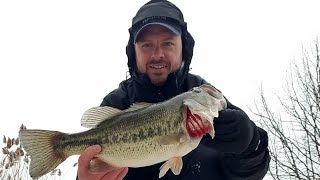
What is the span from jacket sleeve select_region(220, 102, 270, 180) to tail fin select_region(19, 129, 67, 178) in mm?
1376

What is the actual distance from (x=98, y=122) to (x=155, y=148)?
0.44 m

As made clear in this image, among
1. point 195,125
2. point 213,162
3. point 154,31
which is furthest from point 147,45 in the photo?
point 195,125

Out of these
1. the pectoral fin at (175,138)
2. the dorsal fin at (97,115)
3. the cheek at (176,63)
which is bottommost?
the pectoral fin at (175,138)

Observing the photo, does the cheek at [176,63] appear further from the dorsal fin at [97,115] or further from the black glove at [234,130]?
the dorsal fin at [97,115]

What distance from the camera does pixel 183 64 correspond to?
155 inches

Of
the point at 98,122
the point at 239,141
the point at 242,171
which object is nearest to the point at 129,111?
the point at 98,122

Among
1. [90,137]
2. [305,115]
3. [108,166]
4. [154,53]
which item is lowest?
[108,166]

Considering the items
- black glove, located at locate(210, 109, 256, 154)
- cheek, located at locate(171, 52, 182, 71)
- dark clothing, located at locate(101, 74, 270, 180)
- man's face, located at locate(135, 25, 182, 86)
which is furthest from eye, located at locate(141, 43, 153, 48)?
black glove, located at locate(210, 109, 256, 154)

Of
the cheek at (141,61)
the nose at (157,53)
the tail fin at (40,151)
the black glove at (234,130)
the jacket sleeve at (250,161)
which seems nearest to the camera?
the tail fin at (40,151)

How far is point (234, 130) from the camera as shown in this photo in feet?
9.92

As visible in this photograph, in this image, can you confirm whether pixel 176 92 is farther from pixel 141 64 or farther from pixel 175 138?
pixel 175 138

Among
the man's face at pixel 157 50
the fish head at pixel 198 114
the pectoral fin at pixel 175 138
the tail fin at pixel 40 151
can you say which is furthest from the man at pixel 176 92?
the pectoral fin at pixel 175 138

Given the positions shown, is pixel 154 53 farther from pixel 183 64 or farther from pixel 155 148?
pixel 155 148

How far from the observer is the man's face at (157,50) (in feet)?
11.7
